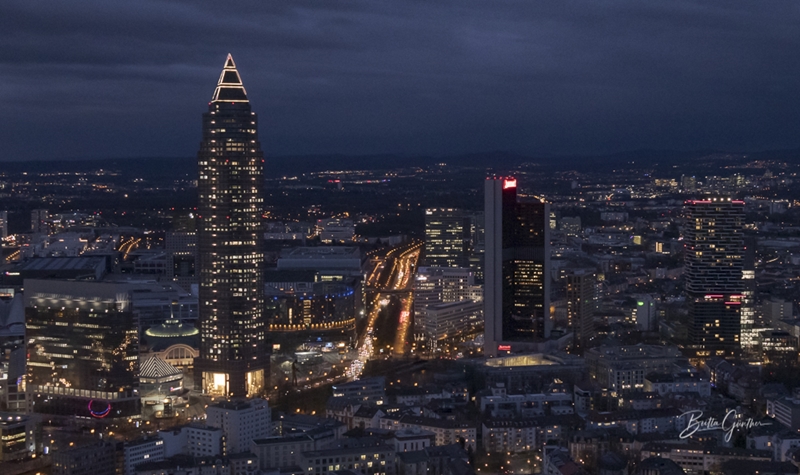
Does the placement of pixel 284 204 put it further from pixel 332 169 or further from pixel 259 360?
pixel 259 360

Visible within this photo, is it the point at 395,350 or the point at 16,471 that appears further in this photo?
the point at 395,350

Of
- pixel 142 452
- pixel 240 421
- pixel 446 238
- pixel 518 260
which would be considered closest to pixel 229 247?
pixel 240 421

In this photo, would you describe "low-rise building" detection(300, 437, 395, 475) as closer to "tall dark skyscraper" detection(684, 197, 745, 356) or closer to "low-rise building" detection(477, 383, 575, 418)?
"low-rise building" detection(477, 383, 575, 418)

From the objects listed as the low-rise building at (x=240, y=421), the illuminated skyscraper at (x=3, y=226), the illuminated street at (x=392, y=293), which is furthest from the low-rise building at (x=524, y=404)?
the illuminated skyscraper at (x=3, y=226)

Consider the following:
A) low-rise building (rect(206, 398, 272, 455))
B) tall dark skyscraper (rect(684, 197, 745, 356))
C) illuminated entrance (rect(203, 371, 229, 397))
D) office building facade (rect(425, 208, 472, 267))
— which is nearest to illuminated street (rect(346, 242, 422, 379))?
office building facade (rect(425, 208, 472, 267))

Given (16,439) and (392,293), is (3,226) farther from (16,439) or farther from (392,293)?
(16,439)

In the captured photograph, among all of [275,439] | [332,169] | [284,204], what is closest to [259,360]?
[275,439]
